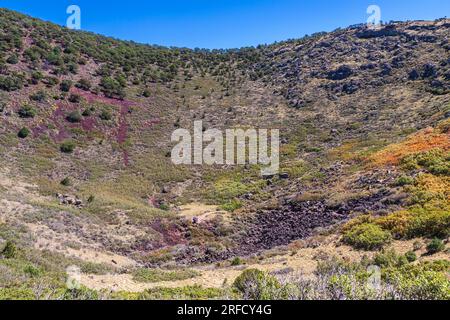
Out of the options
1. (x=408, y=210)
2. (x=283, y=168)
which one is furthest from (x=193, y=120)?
(x=408, y=210)

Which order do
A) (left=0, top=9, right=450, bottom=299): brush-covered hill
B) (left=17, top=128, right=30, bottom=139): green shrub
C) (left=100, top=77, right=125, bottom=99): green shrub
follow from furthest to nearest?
(left=100, top=77, right=125, bottom=99): green shrub
(left=17, top=128, right=30, bottom=139): green shrub
(left=0, top=9, right=450, bottom=299): brush-covered hill

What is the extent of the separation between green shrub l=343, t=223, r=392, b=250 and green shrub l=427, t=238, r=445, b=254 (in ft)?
7.66

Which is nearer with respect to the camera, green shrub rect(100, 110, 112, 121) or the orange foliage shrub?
the orange foliage shrub

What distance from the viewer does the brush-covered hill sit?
18016mm

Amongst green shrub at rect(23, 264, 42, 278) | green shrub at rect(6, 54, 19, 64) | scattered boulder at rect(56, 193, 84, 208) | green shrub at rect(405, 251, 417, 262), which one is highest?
green shrub at rect(6, 54, 19, 64)

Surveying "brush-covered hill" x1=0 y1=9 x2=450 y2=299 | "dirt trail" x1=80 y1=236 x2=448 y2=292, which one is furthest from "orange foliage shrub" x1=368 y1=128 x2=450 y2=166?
"dirt trail" x1=80 y1=236 x2=448 y2=292

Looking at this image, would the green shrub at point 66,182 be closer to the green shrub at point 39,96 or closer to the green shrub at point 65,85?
the green shrub at point 39,96

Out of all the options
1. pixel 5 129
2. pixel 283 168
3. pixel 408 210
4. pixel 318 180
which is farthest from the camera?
pixel 283 168

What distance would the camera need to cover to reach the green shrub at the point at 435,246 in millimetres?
15952

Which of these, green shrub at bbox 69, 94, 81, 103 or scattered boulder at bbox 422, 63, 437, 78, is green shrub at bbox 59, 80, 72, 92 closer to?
green shrub at bbox 69, 94, 81, 103

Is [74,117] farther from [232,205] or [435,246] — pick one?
[435,246]
